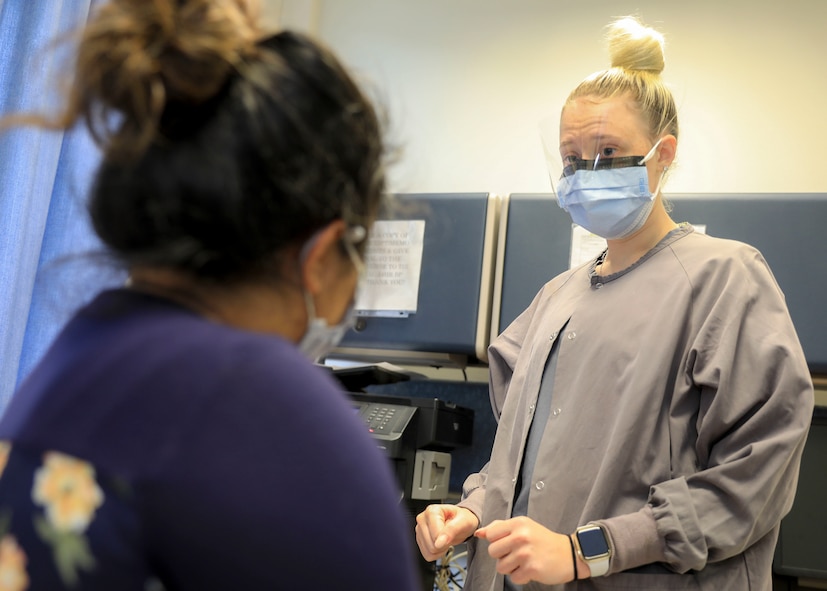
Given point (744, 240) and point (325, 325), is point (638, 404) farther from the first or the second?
point (744, 240)

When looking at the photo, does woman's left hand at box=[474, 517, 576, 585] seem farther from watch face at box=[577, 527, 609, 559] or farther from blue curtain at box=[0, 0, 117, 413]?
blue curtain at box=[0, 0, 117, 413]

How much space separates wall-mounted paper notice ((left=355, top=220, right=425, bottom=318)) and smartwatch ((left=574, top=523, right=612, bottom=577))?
880mm

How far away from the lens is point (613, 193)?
123 centimetres

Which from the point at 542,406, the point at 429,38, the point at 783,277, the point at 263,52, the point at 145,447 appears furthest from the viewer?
the point at 429,38

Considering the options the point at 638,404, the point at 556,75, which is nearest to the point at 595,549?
the point at 638,404

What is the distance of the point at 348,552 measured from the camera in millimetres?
438

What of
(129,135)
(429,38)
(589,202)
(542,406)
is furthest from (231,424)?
(429,38)

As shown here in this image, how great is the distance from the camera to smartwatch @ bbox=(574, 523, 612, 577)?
3.22ft

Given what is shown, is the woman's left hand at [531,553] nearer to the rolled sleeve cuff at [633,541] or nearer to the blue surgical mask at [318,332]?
the rolled sleeve cuff at [633,541]

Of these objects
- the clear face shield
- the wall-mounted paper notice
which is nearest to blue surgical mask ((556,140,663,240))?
the clear face shield

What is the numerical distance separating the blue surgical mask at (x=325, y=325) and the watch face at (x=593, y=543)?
471 mm

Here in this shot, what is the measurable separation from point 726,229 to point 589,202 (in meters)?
0.54

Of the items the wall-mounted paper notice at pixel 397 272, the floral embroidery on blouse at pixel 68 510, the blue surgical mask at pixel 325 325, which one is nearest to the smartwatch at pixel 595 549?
the blue surgical mask at pixel 325 325

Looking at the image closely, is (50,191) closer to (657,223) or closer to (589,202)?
(589,202)
